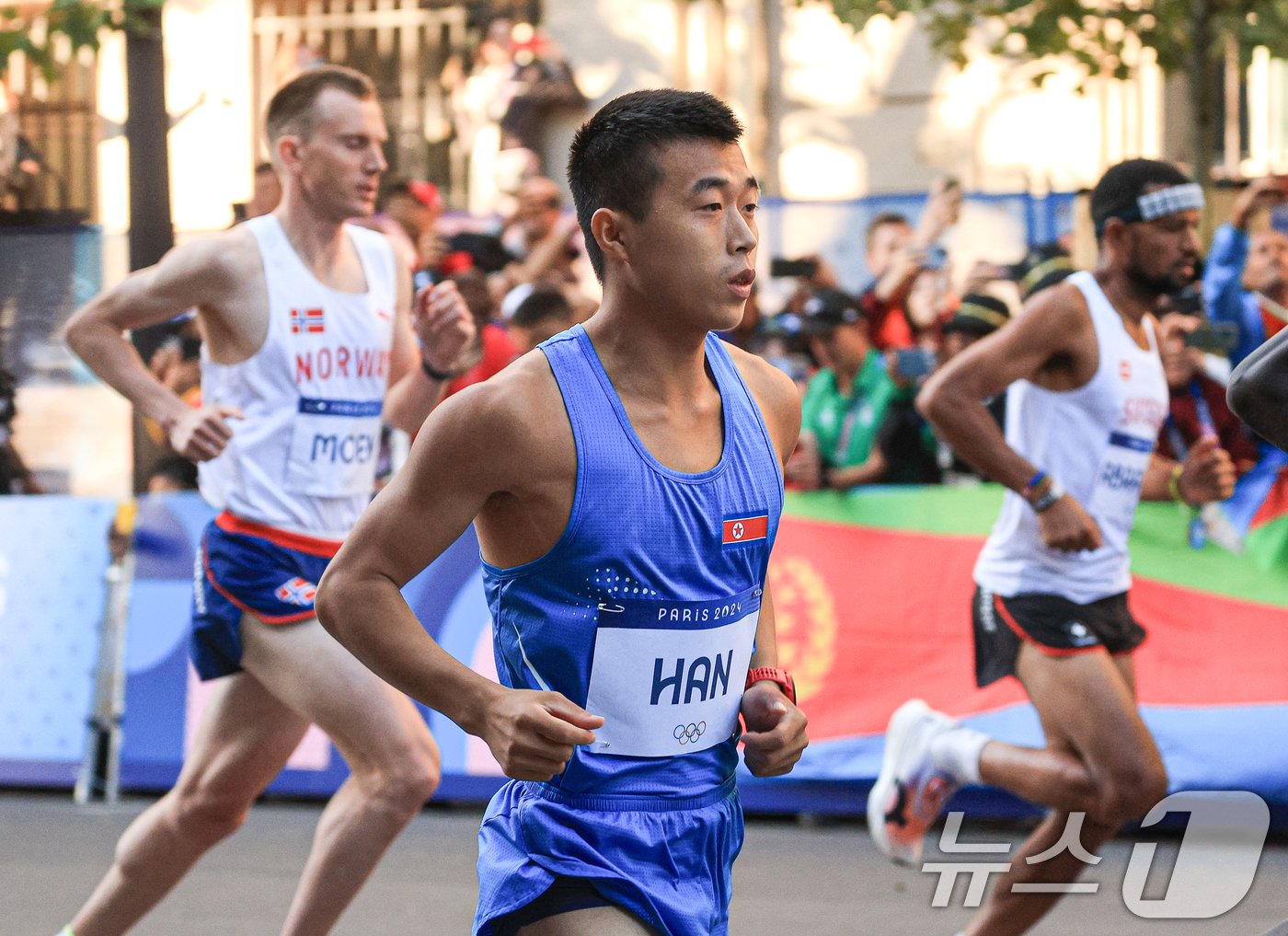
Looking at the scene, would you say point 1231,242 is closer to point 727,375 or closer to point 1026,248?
point 1026,248

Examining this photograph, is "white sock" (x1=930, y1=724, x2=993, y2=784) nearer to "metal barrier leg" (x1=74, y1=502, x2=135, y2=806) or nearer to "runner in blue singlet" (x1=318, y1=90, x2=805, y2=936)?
"runner in blue singlet" (x1=318, y1=90, x2=805, y2=936)

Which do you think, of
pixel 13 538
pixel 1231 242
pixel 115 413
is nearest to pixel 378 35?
pixel 115 413

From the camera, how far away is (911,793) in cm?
543

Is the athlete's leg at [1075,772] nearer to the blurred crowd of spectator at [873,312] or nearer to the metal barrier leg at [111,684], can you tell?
the blurred crowd of spectator at [873,312]

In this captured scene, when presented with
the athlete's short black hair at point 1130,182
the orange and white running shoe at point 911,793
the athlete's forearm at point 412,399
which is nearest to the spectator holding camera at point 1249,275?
the athlete's short black hair at point 1130,182

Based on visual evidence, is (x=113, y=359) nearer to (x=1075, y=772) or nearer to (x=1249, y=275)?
(x=1075, y=772)

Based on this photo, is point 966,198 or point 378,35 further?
point 378,35

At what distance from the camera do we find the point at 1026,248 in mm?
7883

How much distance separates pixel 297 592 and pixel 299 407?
504mm

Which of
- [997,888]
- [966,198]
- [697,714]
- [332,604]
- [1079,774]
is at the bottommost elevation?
[997,888]

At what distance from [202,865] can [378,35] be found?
1076 cm

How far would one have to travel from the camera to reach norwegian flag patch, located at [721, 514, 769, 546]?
2795mm

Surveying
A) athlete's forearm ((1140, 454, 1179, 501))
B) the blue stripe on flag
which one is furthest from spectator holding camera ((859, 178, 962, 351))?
the blue stripe on flag

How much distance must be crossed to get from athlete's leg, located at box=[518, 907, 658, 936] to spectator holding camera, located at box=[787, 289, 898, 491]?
182 inches
